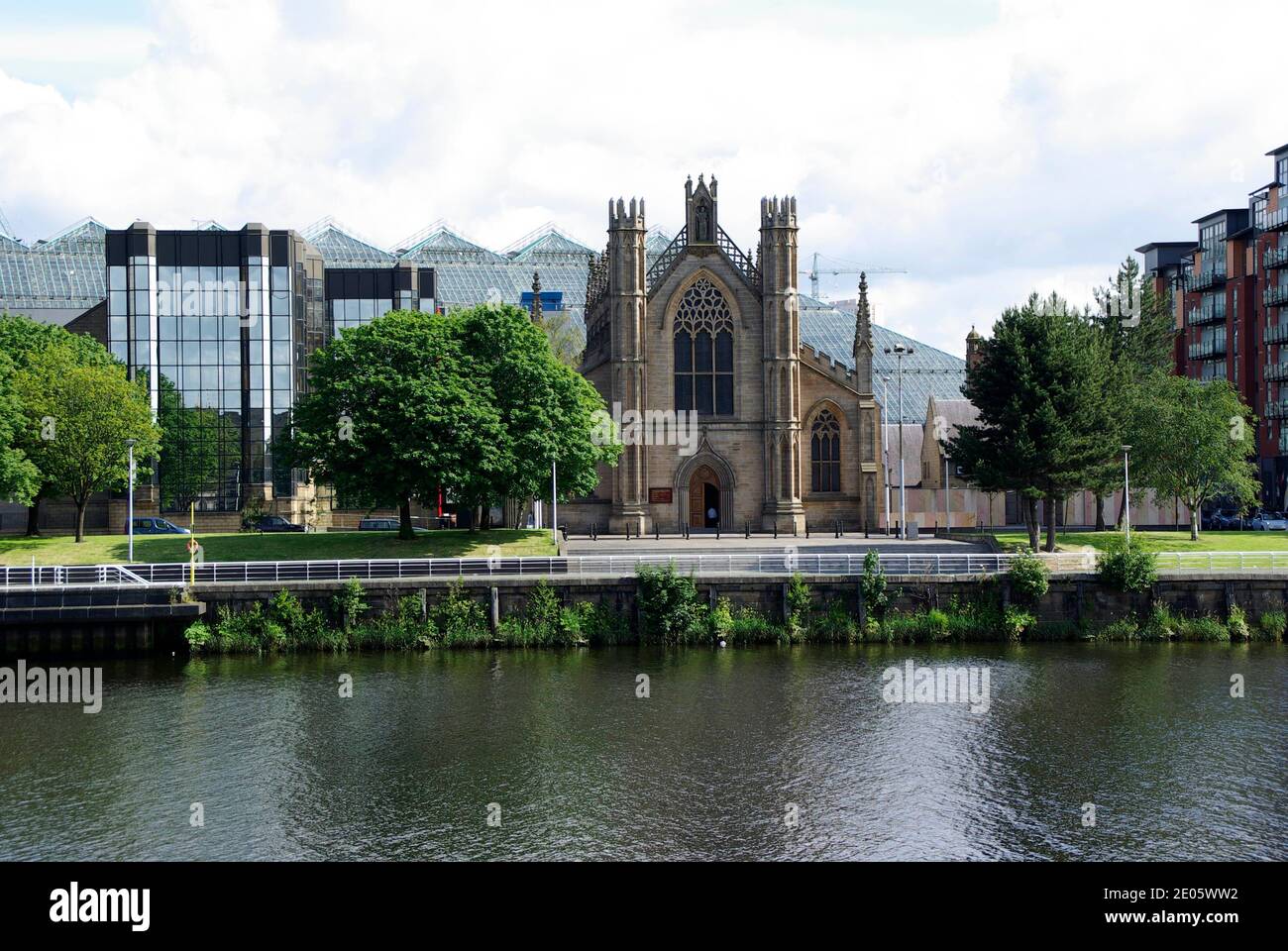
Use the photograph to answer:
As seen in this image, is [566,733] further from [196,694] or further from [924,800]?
[196,694]

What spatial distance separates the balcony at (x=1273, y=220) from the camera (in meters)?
93.1

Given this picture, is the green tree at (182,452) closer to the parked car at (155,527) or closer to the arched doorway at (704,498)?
the parked car at (155,527)

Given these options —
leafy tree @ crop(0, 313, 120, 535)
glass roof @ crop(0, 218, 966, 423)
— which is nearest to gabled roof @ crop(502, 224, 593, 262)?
glass roof @ crop(0, 218, 966, 423)

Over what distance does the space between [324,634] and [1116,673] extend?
27.6 meters

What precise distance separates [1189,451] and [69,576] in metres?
54.0

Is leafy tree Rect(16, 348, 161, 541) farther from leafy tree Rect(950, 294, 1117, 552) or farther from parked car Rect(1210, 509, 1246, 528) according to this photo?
parked car Rect(1210, 509, 1246, 528)

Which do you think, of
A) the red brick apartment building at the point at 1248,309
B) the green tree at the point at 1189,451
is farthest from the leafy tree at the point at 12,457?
the red brick apartment building at the point at 1248,309

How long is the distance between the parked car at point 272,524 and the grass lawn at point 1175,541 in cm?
4258

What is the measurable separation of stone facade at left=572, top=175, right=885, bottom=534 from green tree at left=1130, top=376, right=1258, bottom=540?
16.9 metres

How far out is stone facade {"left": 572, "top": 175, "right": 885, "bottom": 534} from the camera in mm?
75562

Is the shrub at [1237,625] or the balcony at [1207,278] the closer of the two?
the shrub at [1237,625]

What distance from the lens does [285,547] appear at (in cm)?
5900

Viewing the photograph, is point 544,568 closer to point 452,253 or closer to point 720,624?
point 720,624

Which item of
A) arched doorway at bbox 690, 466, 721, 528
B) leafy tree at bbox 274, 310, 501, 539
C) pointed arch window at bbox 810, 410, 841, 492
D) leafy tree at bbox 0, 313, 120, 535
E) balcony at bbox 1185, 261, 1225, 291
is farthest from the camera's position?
balcony at bbox 1185, 261, 1225, 291
